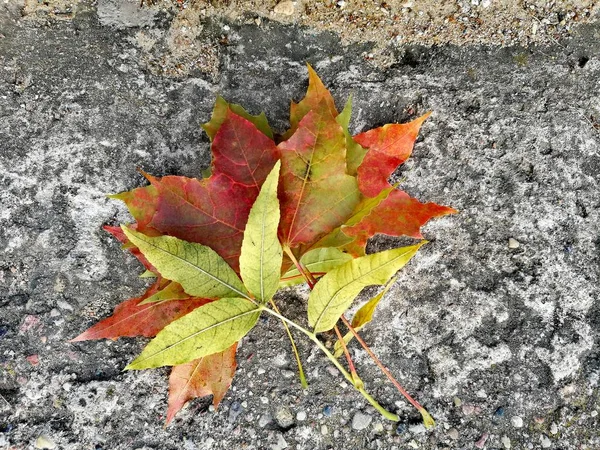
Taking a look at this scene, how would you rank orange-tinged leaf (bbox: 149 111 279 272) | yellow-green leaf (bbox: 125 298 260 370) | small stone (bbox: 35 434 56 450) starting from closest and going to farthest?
yellow-green leaf (bbox: 125 298 260 370)
orange-tinged leaf (bbox: 149 111 279 272)
small stone (bbox: 35 434 56 450)

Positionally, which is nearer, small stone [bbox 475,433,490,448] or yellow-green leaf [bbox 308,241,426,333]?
yellow-green leaf [bbox 308,241,426,333]

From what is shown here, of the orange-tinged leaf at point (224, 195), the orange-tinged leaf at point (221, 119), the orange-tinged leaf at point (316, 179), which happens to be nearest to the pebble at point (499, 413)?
the orange-tinged leaf at point (316, 179)

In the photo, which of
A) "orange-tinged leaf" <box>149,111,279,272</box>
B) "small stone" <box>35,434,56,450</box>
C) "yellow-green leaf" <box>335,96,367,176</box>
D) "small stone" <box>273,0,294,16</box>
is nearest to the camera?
"orange-tinged leaf" <box>149,111,279,272</box>

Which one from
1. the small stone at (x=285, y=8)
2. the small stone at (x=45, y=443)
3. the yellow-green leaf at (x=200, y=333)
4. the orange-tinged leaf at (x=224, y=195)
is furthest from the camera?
the small stone at (x=285, y=8)

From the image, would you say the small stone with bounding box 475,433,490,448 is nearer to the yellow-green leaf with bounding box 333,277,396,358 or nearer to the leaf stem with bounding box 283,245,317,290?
the yellow-green leaf with bounding box 333,277,396,358

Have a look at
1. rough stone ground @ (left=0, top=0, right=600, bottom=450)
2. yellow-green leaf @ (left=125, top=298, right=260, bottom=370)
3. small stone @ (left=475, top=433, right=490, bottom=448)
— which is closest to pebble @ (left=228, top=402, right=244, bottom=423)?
rough stone ground @ (left=0, top=0, right=600, bottom=450)

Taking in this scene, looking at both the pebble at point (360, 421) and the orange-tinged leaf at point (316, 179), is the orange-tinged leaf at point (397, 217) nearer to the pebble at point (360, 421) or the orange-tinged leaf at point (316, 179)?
the orange-tinged leaf at point (316, 179)

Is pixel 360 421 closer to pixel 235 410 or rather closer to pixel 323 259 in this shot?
pixel 235 410

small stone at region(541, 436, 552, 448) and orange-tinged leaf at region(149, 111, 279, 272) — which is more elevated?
orange-tinged leaf at region(149, 111, 279, 272)
